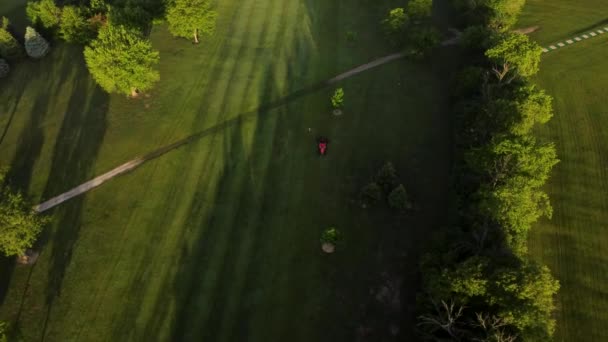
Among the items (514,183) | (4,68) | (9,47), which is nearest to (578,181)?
(514,183)

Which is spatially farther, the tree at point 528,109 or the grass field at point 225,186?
the tree at point 528,109

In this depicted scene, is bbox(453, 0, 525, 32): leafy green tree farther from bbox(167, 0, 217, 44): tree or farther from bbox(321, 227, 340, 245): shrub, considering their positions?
bbox(321, 227, 340, 245): shrub

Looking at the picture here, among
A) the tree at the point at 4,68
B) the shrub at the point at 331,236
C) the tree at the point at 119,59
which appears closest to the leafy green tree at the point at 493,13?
the shrub at the point at 331,236

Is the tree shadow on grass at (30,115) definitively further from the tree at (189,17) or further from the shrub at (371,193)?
the shrub at (371,193)

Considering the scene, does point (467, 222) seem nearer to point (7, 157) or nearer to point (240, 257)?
point (240, 257)

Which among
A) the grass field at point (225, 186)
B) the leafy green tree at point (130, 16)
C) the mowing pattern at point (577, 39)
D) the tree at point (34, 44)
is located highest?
the leafy green tree at point (130, 16)

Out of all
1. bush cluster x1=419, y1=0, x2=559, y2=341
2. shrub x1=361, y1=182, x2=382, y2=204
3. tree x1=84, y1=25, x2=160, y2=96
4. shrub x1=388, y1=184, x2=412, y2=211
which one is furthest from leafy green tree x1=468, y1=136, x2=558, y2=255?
tree x1=84, y1=25, x2=160, y2=96

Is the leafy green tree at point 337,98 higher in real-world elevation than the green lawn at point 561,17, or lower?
lower
